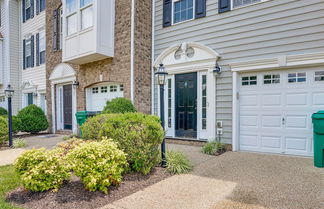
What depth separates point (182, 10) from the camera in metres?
6.84

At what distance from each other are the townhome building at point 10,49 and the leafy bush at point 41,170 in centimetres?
1203

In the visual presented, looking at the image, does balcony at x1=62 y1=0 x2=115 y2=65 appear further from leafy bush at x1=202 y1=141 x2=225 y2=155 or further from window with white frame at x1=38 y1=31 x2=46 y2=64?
leafy bush at x1=202 y1=141 x2=225 y2=155

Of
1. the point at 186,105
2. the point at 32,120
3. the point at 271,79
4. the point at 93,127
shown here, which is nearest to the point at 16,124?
the point at 32,120

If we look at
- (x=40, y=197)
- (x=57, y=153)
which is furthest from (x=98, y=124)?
(x=40, y=197)

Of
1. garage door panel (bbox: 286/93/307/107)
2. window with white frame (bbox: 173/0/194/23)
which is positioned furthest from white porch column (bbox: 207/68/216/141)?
window with white frame (bbox: 173/0/194/23)

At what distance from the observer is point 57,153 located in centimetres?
333

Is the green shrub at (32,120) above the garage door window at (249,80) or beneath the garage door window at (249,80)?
beneath

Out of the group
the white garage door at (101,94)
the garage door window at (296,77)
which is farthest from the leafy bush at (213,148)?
the white garage door at (101,94)

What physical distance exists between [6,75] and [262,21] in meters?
14.7

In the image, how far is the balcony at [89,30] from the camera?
7.09m

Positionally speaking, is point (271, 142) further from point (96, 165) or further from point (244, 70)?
point (96, 165)

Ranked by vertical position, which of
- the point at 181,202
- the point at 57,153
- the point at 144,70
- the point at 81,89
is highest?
the point at 144,70

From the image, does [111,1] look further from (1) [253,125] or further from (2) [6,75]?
(2) [6,75]

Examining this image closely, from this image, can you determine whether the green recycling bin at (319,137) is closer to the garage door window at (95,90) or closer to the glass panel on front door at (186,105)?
the glass panel on front door at (186,105)
